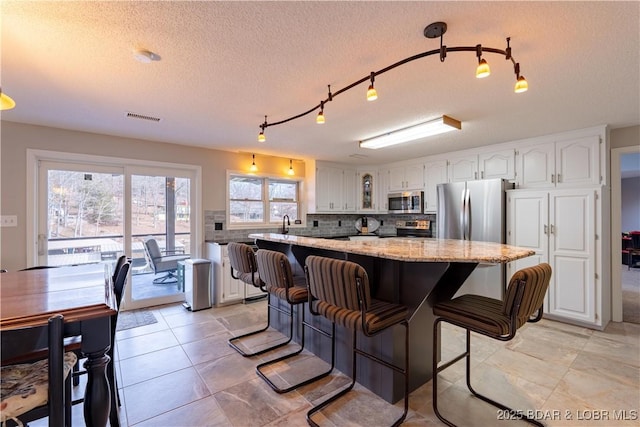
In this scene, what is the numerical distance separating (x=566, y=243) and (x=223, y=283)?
14.3ft

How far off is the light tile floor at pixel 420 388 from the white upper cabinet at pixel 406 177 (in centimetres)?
264

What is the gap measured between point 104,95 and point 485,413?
371cm

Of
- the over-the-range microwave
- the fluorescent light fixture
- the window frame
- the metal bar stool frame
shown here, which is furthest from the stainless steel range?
the metal bar stool frame

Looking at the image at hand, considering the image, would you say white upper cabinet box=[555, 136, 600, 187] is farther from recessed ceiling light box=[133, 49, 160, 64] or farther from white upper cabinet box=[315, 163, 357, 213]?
recessed ceiling light box=[133, 49, 160, 64]

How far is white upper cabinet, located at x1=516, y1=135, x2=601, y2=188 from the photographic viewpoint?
3258 mm

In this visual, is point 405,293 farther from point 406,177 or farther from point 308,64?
point 406,177

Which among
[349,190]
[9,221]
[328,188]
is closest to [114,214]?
[9,221]

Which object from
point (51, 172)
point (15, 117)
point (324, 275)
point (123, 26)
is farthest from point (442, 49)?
point (51, 172)

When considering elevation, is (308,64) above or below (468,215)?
above

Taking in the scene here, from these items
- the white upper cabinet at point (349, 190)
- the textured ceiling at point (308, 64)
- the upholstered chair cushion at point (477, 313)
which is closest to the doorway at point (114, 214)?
the textured ceiling at point (308, 64)

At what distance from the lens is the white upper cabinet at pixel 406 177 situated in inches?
196

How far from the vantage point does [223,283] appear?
4035 millimetres

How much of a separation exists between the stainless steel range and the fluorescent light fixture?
2.12 meters

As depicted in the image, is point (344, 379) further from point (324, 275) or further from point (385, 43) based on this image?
point (385, 43)
